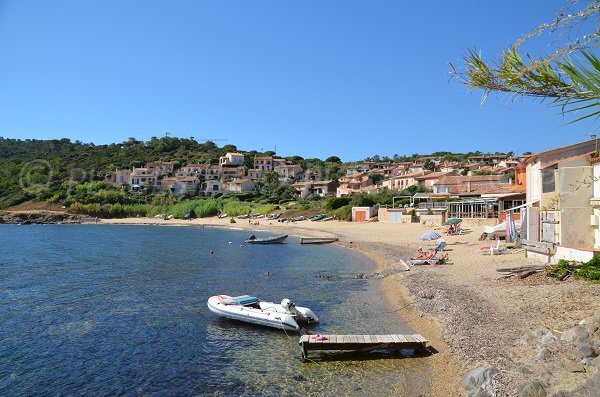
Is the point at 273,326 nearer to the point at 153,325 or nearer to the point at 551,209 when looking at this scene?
the point at 153,325

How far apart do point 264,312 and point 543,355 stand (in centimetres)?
830

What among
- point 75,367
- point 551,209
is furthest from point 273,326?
point 551,209

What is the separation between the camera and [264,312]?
47.3 ft

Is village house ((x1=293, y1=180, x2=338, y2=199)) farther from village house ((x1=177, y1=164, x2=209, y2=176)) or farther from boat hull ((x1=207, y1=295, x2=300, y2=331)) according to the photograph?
boat hull ((x1=207, y1=295, x2=300, y2=331))

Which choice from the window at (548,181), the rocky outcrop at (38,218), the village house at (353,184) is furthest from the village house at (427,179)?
the rocky outcrop at (38,218)

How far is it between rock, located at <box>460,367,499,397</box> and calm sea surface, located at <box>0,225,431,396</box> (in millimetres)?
982

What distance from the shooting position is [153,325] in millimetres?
→ 15062

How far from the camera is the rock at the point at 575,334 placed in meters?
8.75

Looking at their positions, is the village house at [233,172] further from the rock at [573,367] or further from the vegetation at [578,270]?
the rock at [573,367]

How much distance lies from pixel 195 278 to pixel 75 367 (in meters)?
13.5

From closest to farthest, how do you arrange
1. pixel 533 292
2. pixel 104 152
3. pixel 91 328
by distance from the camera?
pixel 533 292, pixel 91 328, pixel 104 152

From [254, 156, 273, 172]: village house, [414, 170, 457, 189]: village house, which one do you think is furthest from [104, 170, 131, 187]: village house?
[414, 170, 457, 189]: village house

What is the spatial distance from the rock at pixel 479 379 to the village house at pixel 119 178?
11428 centimetres

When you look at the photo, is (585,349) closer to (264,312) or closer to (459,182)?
(264,312)
